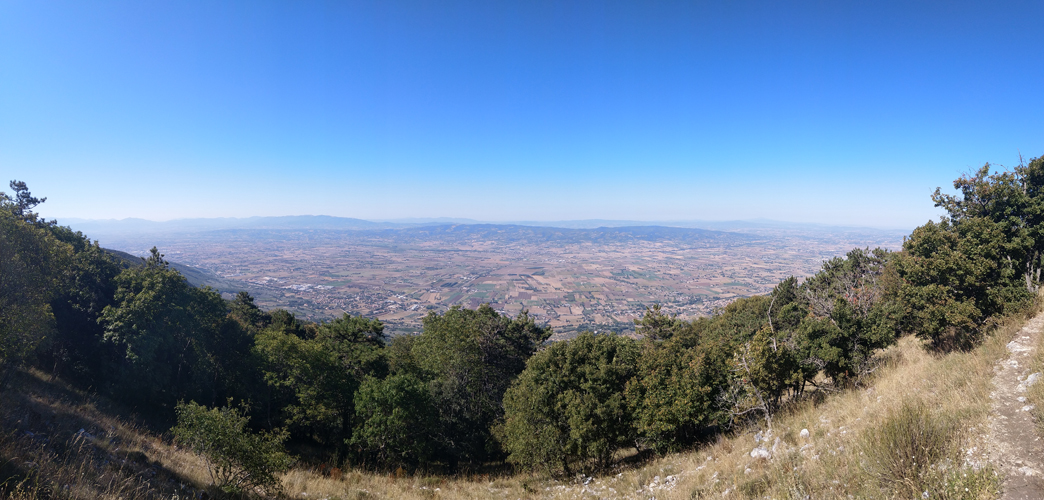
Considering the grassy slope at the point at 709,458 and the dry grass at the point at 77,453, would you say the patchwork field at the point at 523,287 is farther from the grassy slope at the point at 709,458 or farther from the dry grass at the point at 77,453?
the dry grass at the point at 77,453

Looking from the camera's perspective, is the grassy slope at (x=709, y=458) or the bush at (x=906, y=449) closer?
the bush at (x=906, y=449)

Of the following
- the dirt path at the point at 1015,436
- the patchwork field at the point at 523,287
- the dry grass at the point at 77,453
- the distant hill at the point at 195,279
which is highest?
the dirt path at the point at 1015,436

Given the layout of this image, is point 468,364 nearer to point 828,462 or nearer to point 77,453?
point 77,453

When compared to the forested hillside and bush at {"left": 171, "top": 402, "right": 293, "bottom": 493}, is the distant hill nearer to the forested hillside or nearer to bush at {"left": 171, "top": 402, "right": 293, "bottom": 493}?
the forested hillside

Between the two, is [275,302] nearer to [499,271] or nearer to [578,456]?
[499,271]

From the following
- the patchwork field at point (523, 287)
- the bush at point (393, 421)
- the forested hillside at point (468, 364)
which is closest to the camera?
the forested hillside at point (468, 364)

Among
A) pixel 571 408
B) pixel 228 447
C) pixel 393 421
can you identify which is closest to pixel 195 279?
pixel 393 421

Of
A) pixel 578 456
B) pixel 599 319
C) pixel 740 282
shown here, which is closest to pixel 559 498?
pixel 578 456

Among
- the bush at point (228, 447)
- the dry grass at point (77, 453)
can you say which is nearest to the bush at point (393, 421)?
the dry grass at point (77, 453)
